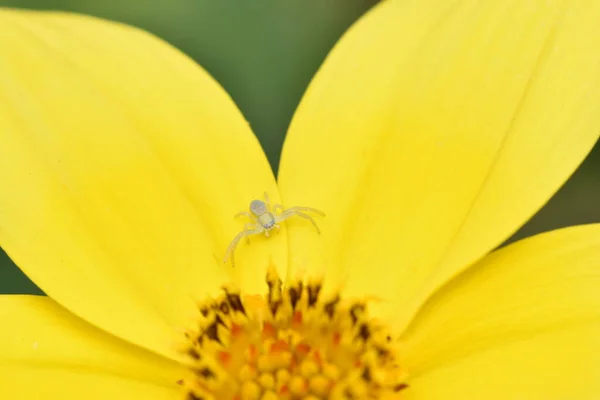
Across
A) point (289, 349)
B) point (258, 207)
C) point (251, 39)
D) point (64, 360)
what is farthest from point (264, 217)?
point (251, 39)

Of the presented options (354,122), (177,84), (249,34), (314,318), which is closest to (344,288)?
(314,318)

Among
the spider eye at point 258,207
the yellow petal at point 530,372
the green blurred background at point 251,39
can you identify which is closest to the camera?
the yellow petal at point 530,372

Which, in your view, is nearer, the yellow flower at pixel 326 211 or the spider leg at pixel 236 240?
the yellow flower at pixel 326 211

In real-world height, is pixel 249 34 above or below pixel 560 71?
above

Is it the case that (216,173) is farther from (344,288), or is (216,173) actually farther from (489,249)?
(489,249)

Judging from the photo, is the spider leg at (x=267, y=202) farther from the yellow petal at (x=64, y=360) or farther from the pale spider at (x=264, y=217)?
the yellow petal at (x=64, y=360)

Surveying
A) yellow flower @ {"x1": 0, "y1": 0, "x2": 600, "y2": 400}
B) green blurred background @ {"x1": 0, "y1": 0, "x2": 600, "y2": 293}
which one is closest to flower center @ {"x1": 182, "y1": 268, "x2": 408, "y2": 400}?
yellow flower @ {"x1": 0, "y1": 0, "x2": 600, "y2": 400}

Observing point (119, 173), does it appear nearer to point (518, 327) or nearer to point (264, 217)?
point (264, 217)

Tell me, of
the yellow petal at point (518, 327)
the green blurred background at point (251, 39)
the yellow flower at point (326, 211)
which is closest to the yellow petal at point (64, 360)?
the yellow flower at point (326, 211)
